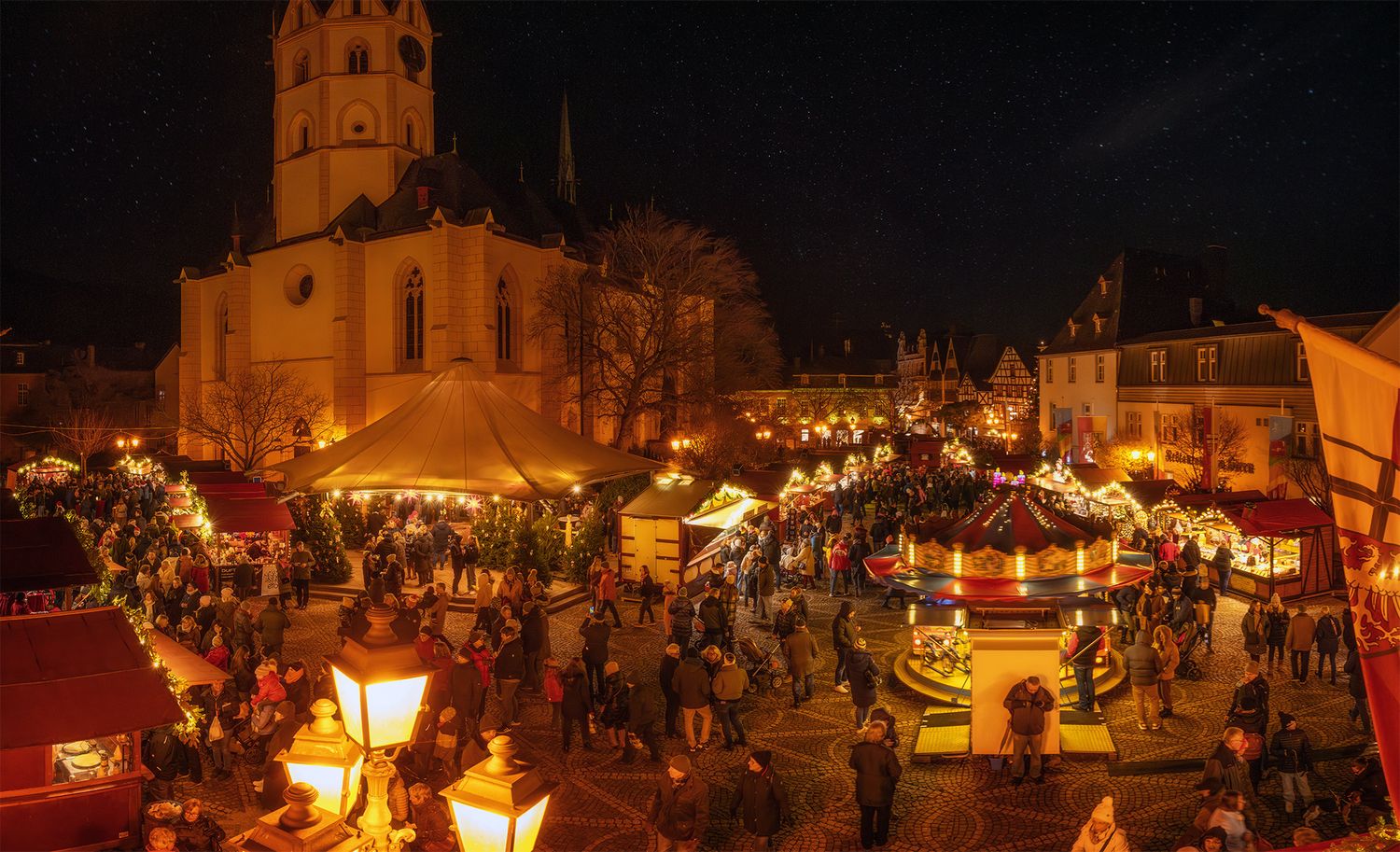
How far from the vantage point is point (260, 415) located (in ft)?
111

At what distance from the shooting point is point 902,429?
73.6 metres

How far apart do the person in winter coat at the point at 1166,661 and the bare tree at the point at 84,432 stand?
42426 mm

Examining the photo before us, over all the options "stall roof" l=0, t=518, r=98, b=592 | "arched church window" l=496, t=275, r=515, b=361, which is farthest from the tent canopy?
"arched church window" l=496, t=275, r=515, b=361

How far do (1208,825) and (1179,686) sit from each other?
651 cm

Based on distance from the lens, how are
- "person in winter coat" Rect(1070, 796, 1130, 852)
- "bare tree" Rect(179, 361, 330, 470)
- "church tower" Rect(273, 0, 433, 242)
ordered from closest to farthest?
"person in winter coat" Rect(1070, 796, 1130, 852) → "bare tree" Rect(179, 361, 330, 470) → "church tower" Rect(273, 0, 433, 242)

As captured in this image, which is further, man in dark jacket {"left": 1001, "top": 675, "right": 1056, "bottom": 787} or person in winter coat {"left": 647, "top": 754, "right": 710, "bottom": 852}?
man in dark jacket {"left": 1001, "top": 675, "right": 1056, "bottom": 787}

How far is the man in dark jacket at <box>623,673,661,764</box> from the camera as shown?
9422 millimetres

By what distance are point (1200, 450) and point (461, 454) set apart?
29579 millimetres

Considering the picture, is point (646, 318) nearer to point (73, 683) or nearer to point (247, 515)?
point (247, 515)

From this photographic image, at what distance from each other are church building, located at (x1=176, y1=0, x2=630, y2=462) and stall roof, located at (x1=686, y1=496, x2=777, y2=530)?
17.0m

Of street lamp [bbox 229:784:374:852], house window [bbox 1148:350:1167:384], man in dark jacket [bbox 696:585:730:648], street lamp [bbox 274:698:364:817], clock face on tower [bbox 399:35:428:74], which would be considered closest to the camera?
street lamp [bbox 229:784:374:852]

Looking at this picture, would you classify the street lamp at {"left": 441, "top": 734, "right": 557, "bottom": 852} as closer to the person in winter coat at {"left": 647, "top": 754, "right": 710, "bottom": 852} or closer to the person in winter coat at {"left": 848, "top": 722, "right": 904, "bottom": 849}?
the person in winter coat at {"left": 647, "top": 754, "right": 710, "bottom": 852}

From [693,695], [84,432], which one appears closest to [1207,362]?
[693,695]

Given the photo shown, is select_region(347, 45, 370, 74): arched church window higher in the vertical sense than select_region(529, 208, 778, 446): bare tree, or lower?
higher
